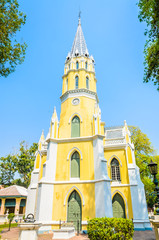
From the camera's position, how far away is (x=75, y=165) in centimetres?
1644

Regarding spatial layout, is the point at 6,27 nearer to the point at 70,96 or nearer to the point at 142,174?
the point at 70,96

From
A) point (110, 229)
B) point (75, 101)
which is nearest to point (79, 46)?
point (75, 101)

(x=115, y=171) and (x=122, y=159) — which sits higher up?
(x=122, y=159)

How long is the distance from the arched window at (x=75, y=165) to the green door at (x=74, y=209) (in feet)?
4.99

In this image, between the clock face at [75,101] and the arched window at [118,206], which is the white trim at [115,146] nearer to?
the arched window at [118,206]

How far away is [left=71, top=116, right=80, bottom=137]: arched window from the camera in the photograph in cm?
1795

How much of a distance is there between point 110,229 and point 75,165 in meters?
8.68

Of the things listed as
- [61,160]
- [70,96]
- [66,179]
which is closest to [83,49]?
[70,96]

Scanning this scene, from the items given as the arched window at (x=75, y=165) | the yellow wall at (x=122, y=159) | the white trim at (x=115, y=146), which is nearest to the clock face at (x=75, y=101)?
the arched window at (x=75, y=165)

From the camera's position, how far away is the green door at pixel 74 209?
14407 mm

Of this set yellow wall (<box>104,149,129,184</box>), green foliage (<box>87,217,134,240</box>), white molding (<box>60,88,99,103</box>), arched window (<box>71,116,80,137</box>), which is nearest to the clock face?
white molding (<box>60,88,99,103</box>)

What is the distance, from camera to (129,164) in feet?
55.0

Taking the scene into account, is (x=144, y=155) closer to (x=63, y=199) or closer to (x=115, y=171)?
(x=115, y=171)

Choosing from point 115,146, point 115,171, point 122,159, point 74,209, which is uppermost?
point 115,146
